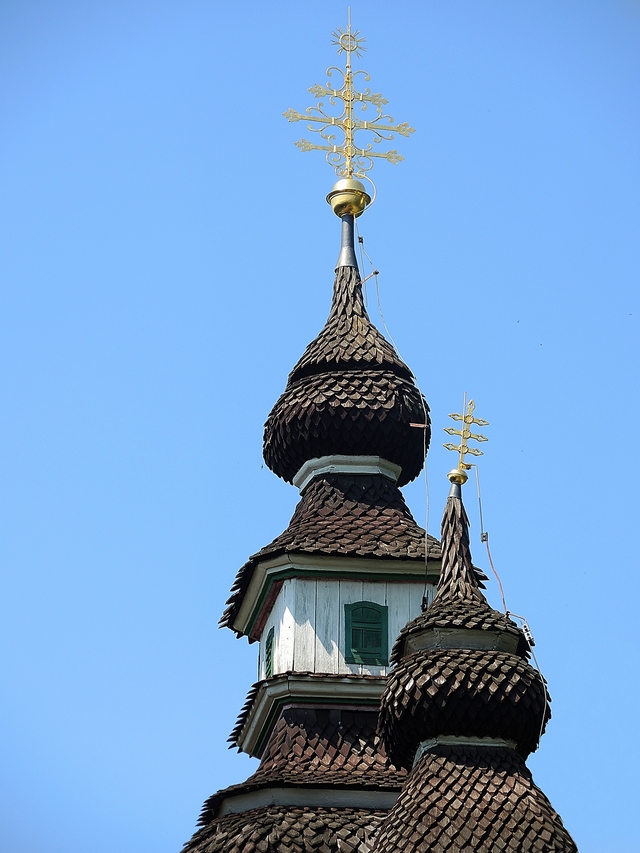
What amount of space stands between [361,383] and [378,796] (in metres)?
6.88

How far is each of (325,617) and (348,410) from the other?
130 inches

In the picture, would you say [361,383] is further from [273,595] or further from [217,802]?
[217,802]

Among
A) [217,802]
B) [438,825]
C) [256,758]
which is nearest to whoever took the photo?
[438,825]

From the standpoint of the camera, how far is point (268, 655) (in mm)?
32062

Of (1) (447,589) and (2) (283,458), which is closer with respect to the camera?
(1) (447,589)

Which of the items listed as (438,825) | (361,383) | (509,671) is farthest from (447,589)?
(361,383)

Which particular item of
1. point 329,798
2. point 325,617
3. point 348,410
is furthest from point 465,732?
point 348,410

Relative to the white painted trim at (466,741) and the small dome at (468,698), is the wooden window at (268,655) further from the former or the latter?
the white painted trim at (466,741)

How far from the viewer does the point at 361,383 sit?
33000mm

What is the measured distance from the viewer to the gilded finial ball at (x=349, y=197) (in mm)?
35438

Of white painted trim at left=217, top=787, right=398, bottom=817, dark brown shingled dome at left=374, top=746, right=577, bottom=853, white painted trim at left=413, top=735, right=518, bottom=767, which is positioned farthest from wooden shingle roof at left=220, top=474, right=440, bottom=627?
dark brown shingled dome at left=374, top=746, right=577, bottom=853

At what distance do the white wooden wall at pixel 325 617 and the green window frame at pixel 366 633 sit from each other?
0.07 meters

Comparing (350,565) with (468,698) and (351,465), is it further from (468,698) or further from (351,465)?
(468,698)

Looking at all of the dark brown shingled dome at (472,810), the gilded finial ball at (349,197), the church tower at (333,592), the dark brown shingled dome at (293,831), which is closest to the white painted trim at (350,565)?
the church tower at (333,592)
